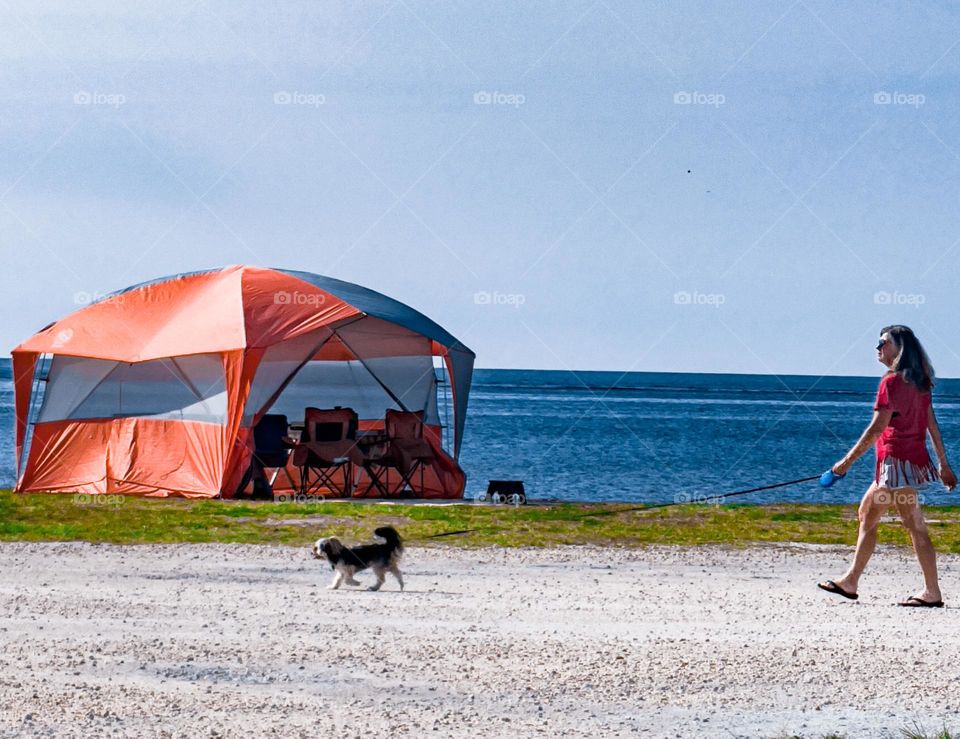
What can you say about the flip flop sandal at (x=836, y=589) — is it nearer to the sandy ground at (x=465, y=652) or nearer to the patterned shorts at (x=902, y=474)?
the sandy ground at (x=465, y=652)

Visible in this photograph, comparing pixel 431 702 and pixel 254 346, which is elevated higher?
pixel 254 346

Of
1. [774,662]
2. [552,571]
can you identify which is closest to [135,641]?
[774,662]

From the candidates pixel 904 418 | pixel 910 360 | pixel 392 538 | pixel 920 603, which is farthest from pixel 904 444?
pixel 392 538

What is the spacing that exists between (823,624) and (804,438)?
56669 millimetres

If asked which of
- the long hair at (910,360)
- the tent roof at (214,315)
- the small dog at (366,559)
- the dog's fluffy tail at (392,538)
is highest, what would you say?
the tent roof at (214,315)

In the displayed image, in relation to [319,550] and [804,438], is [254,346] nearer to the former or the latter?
[319,550]

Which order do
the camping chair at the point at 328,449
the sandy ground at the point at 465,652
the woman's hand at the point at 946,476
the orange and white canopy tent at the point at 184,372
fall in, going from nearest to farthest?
the sandy ground at the point at 465,652
the woman's hand at the point at 946,476
the orange and white canopy tent at the point at 184,372
the camping chair at the point at 328,449

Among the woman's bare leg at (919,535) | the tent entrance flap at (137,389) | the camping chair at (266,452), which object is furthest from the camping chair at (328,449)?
the woman's bare leg at (919,535)

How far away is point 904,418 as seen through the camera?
8.02 m

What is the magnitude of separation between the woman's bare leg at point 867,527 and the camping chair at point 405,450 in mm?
9478

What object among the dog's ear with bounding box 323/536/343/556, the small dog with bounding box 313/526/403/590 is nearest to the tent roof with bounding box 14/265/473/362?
the dog's ear with bounding box 323/536/343/556

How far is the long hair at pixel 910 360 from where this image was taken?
8016 millimetres

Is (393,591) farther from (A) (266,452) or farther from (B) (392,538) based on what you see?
(A) (266,452)

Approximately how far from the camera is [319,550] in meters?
9.02
